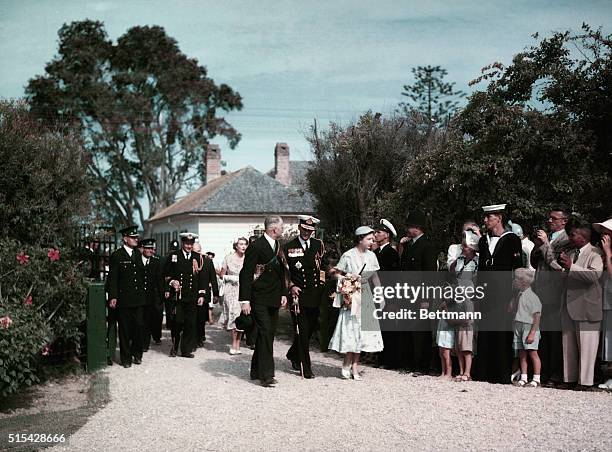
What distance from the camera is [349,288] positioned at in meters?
9.49

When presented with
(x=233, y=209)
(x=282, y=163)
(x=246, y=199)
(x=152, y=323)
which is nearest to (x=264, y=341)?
(x=152, y=323)

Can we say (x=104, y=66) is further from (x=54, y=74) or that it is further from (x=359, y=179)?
(x=359, y=179)

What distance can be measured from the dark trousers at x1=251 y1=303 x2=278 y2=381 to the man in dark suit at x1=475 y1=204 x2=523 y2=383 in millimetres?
2603

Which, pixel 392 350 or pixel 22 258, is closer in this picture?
pixel 22 258

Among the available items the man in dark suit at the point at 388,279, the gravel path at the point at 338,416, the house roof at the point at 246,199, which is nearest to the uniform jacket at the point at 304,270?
the gravel path at the point at 338,416

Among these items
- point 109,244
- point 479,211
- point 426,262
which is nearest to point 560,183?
point 479,211

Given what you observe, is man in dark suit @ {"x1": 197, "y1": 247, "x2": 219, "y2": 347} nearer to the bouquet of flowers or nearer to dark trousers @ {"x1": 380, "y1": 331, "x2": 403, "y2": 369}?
dark trousers @ {"x1": 380, "y1": 331, "x2": 403, "y2": 369}

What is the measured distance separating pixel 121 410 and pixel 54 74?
114 ft

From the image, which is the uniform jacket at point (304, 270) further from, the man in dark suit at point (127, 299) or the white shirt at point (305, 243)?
the man in dark suit at point (127, 299)

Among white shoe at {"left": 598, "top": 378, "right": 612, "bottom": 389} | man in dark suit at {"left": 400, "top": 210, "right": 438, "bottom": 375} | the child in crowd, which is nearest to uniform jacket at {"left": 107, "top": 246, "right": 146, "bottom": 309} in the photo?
man in dark suit at {"left": 400, "top": 210, "right": 438, "bottom": 375}

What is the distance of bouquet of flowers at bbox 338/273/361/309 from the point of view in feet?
31.1

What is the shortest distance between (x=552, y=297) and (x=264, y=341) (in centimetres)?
355

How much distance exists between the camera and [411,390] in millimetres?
8711

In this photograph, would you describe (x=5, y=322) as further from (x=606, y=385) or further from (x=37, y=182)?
(x=606, y=385)
